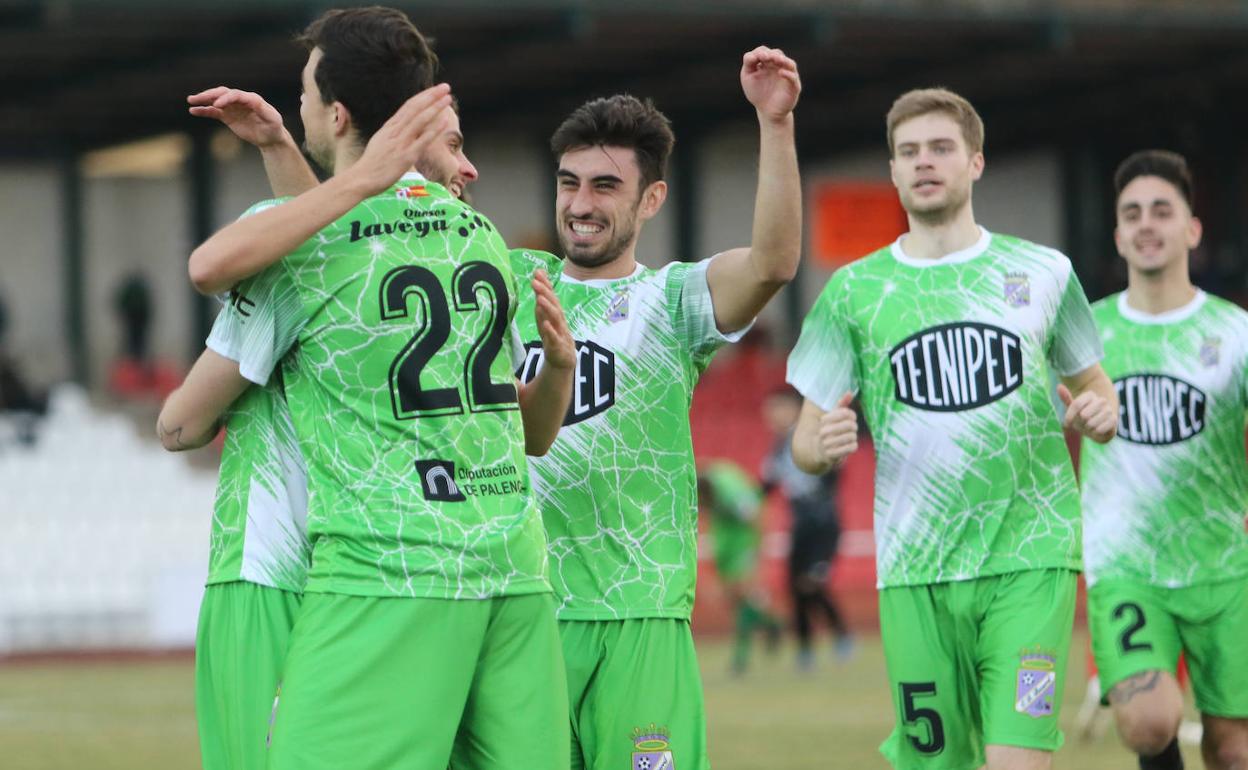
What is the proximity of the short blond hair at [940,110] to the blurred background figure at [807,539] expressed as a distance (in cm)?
1002

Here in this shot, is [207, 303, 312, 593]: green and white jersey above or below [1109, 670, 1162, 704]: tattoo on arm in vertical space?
above

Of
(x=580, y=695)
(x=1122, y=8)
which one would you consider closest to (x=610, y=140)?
(x=580, y=695)

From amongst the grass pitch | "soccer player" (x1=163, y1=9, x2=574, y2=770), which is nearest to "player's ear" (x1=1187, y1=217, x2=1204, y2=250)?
the grass pitch

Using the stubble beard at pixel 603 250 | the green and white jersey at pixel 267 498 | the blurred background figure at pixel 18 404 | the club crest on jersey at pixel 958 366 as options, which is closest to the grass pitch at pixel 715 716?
the club crest on jersey at pixel 958 366

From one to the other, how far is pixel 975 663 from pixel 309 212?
120 inches

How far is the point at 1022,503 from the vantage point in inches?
263

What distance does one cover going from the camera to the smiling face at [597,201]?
6.01 m

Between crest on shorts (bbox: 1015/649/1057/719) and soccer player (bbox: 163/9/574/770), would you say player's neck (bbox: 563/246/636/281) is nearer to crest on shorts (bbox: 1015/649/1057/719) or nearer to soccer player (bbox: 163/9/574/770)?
soccer player (bbox: 163/9/574/770)

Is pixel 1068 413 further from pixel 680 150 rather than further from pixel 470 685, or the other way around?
pixel 680 150

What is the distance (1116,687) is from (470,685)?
385cm

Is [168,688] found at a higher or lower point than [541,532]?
lower

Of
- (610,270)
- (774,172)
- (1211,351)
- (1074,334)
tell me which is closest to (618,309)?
(610,270)

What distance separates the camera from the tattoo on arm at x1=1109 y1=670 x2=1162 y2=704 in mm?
7762

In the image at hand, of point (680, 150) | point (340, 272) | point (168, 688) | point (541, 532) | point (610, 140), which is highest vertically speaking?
point (680, 150)
